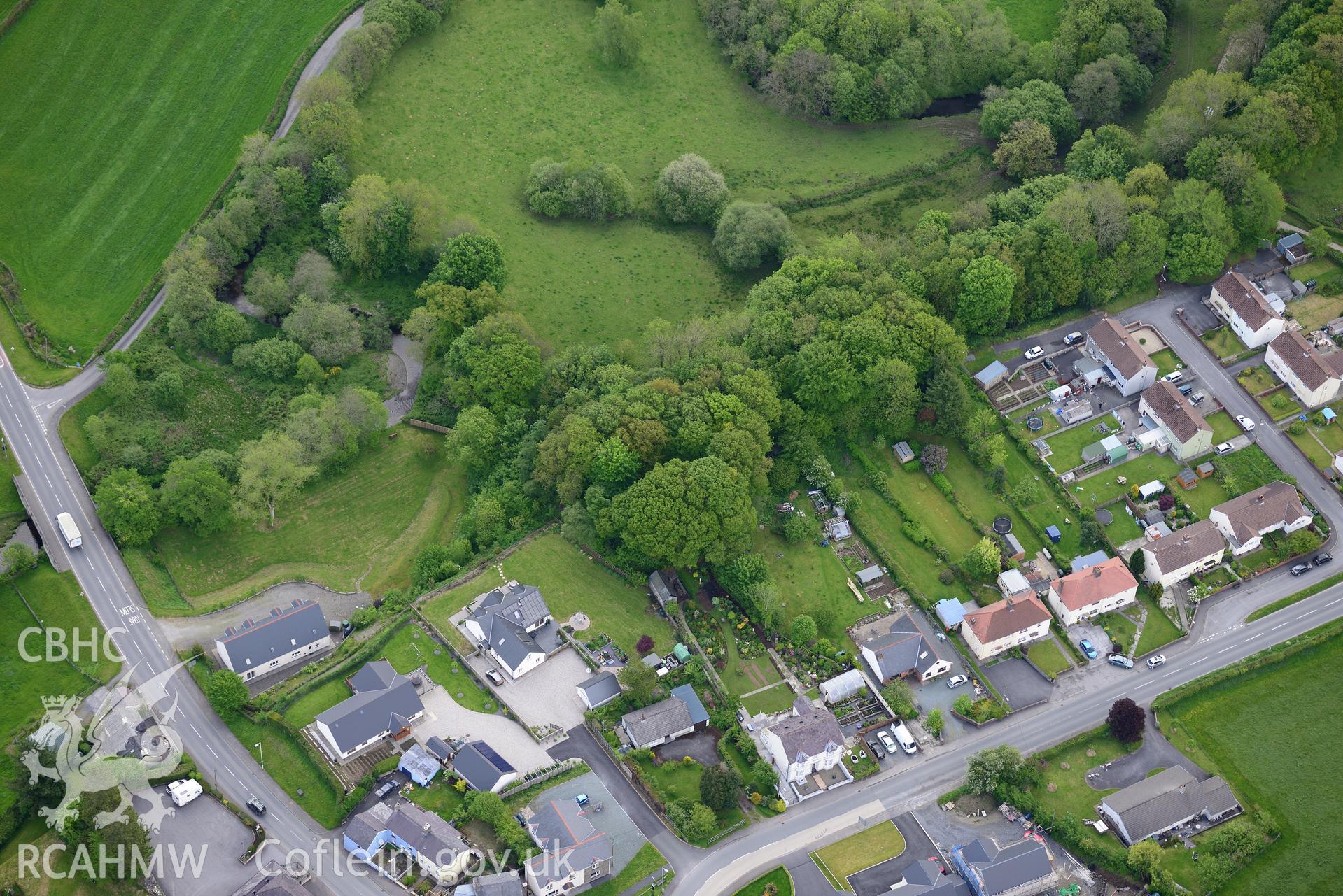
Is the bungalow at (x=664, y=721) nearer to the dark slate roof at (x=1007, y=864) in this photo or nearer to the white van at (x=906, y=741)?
the white van at (x=906, y=741)

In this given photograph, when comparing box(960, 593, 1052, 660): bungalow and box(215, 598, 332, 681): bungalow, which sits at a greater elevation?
box(960, 593, 1052, 660): bungalow

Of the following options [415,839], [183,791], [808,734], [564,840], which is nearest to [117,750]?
[183,791]

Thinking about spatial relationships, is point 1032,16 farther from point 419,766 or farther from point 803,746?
point 419,766

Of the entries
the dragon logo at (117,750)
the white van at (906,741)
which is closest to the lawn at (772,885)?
the white van at (906,741)

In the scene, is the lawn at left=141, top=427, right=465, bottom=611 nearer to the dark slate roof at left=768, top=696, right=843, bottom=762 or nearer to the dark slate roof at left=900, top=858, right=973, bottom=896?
the dark slate roof at left=768, top=696, right=843, bottom=762

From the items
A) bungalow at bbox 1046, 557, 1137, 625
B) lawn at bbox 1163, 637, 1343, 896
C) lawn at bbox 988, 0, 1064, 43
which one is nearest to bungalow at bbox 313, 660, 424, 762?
bungalow at bbox 1046, 557, 1137, 625
